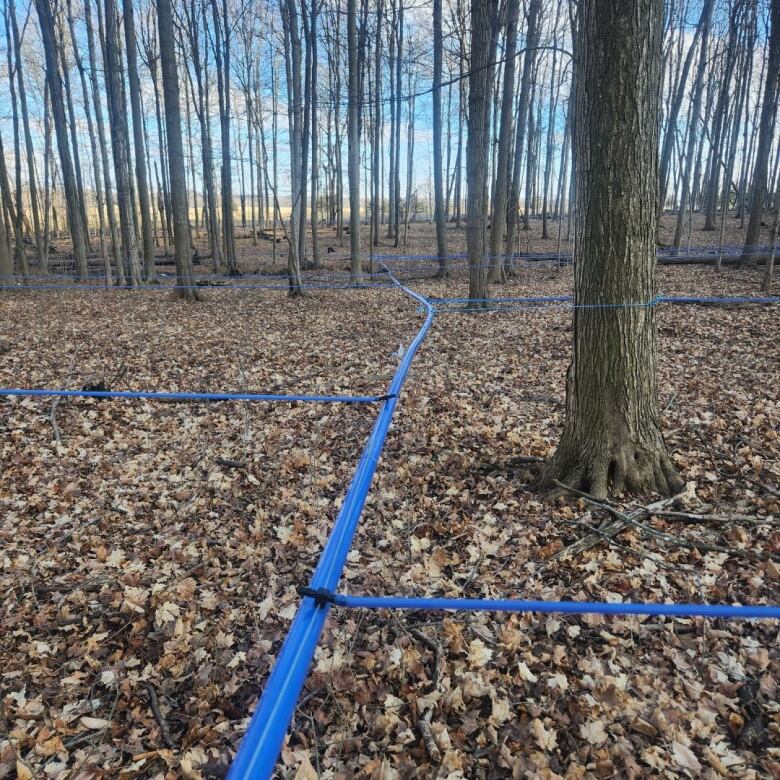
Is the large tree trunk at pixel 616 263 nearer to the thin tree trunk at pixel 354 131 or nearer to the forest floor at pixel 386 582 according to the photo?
the forest floor at pixel 386 582

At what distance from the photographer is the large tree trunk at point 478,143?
9898mm

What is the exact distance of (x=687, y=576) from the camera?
325 centimetres

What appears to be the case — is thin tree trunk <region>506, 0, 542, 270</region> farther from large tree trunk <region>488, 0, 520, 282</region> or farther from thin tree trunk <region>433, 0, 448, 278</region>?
thin tree trunk <region>433, 0, 448, 278</region>

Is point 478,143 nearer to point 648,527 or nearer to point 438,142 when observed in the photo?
point 438,142

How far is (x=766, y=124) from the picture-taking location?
13750mm

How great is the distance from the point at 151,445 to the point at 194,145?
3666 centimetres

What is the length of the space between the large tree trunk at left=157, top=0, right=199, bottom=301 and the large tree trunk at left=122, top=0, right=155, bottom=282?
61.1 inches

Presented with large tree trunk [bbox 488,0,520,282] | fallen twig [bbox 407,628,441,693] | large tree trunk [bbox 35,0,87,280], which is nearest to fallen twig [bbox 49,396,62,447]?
fallen twig [bbox 407,628,441,693]

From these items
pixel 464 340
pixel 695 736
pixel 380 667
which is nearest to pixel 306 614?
pixel 380 667

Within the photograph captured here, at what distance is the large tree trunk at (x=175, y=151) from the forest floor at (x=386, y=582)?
268 inches

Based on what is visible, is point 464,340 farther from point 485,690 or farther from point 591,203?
point 485,690

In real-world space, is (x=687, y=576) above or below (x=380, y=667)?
above

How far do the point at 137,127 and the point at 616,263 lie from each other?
1609 cm

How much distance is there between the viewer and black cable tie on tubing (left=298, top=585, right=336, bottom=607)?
62.8 inches
